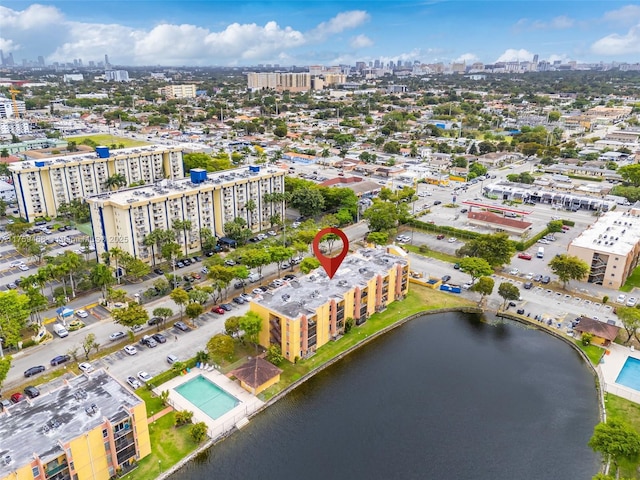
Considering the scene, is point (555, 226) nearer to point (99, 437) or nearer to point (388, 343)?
point (388, 343)

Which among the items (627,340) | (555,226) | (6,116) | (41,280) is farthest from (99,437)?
(6,116)

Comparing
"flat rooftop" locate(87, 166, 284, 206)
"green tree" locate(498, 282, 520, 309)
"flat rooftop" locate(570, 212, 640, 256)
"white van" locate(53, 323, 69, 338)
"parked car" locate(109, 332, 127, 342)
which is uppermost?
"flat rooftop" locate(87, 166, 284, 206)

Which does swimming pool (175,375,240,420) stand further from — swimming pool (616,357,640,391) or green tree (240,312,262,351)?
swimming pool (616,357,640,391)

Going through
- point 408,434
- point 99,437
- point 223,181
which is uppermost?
point 223,181

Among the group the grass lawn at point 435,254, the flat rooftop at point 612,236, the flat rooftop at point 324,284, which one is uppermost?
the flat rooftop at point 612,236

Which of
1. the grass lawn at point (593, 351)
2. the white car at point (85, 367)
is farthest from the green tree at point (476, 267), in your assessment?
the white car at point (85, 367)

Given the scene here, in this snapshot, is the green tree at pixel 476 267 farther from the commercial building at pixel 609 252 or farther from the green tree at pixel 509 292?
the commercial building at pixel 609 252

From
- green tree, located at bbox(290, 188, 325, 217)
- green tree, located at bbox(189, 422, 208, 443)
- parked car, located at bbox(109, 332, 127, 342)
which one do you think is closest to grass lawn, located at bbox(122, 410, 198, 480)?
green tree, located at bbox(189, 422, 208, 443)
